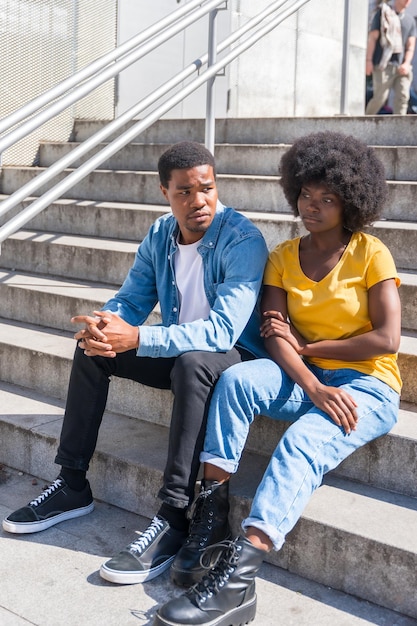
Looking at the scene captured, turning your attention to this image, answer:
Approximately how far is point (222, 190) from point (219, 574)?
294 centimetres

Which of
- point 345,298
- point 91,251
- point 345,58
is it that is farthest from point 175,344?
point 345,58

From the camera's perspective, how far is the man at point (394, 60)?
6.93 meters

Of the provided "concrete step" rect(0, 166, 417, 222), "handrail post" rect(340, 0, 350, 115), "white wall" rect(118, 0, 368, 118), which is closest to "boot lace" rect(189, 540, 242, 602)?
"concrete step" rect(0, 166, 417, 222)

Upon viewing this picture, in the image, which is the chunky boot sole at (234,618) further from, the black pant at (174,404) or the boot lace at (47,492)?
the boot lace at (47,492)

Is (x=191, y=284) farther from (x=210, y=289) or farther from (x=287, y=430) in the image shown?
(x=287, y=430)

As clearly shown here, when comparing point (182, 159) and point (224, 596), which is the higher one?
point (182, 159)

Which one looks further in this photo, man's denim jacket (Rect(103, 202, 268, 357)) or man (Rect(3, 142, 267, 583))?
man's denim jacket (Rect(103, 202, 268, 357))

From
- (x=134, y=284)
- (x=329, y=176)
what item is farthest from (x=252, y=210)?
(x=329, y=176)

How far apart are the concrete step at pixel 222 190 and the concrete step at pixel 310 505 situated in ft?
5.68

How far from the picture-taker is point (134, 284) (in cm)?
321

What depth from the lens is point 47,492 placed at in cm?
299

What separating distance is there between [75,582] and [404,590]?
1.03 metres

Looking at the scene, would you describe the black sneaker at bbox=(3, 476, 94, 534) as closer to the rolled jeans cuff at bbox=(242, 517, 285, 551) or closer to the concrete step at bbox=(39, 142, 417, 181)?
the rolled jeans cuff at bbox=(242, 517, 285, 551)

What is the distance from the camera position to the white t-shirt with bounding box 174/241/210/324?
303 centimetres
